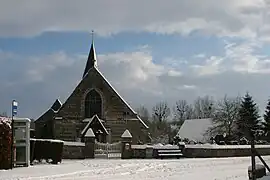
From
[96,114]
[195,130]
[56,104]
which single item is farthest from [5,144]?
[195,130]

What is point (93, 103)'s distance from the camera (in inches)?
2206

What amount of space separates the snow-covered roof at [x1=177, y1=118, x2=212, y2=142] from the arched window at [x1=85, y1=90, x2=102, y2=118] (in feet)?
82.7

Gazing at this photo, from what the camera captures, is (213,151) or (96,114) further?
(96,114)

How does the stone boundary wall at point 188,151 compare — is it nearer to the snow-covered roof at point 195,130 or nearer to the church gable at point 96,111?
the church gable at point 96,111

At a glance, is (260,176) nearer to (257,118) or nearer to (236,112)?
(257,118)

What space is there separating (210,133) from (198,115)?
37305 millimetres

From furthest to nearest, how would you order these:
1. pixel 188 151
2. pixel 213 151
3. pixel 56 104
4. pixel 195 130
→ pixel 195 130
pixel 56 104
pixel 188 151
pixel 213 151

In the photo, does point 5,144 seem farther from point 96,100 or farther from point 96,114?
point 96,100

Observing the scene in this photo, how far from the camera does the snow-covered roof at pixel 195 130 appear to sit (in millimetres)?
78650

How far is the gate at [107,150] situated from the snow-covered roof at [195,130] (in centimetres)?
3524

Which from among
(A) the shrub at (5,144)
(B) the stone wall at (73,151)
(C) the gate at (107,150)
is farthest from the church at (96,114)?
(A) the shrub at (5,144)

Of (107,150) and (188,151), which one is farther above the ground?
(107,150)

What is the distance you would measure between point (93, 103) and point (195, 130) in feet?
94.1

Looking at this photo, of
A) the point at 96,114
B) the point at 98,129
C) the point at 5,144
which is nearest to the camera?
the point at 5,144
